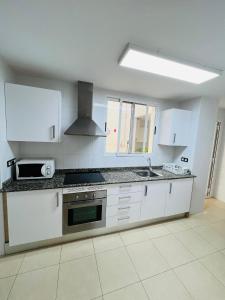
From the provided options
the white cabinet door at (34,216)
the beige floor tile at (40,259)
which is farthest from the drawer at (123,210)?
the beige floor tile at (40,259)

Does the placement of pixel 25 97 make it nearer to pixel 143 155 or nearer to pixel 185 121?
pixel 143 155

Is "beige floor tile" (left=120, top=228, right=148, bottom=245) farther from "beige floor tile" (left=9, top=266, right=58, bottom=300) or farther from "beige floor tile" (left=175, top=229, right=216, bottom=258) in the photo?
"beige floor tile" (left=9, top=266, right=58, bottom=300)

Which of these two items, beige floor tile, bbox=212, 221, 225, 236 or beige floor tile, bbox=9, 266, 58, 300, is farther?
beige floor tile, bbox=212, 221, 225, 236

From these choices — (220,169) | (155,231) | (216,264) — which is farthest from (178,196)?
(220,169)

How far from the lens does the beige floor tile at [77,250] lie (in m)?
1.80

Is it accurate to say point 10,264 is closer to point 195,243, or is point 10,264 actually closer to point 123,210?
point 123,210

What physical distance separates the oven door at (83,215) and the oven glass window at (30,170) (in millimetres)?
588

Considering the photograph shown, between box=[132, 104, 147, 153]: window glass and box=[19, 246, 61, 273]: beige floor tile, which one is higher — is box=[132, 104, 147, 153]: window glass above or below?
above

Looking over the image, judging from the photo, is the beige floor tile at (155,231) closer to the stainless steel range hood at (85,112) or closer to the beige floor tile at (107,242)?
the beige floor tile at (107,242)

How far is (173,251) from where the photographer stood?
196cm

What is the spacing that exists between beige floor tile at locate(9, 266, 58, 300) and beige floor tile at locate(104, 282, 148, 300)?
0.56 metres

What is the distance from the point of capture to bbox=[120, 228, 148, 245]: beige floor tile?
6.96ft

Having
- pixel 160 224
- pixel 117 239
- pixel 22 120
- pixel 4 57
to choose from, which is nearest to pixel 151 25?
pixel 4 57

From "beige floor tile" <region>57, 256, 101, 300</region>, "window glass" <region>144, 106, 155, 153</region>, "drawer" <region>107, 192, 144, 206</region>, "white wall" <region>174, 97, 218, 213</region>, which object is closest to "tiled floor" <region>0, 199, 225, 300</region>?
"beige floor tile" <region>57, 256, 101, 300</region>
